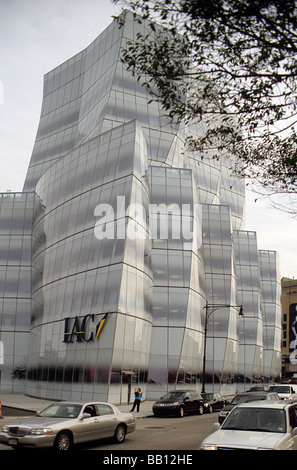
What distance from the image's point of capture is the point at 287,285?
554 ft

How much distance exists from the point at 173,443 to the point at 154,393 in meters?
28.4

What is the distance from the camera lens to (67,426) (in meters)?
14.6

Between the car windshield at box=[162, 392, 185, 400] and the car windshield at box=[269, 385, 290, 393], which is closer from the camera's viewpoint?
the car windshield at box=[162, 392, 185, 400]

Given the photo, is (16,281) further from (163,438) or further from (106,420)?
(106,420)

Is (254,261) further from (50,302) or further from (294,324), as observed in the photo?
(294,324)

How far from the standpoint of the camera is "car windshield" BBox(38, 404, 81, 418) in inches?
612

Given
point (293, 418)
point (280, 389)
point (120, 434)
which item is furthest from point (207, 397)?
point (293, 418)

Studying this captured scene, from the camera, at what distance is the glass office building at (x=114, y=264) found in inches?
1495

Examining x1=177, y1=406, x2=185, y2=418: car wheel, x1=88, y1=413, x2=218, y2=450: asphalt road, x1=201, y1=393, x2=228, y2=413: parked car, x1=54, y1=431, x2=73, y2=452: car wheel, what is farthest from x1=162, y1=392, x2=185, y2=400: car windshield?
x1=54, y1=431, x2=73, y2=452: car wheel

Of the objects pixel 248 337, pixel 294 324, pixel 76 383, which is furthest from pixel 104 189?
pixel 294 324

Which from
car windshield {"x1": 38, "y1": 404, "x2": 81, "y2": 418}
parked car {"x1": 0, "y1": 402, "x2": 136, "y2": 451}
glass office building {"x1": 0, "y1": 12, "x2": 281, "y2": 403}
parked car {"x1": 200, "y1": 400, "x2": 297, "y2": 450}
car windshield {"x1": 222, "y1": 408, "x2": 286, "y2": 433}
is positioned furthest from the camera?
glass office building {"x1": 0, "y1": 12, "x2": 281, "y2": 403}

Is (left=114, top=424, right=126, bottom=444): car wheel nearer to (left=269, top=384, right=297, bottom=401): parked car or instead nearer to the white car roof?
the white car roof

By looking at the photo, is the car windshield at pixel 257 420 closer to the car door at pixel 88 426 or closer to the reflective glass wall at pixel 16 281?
the car door at pixel 88 426

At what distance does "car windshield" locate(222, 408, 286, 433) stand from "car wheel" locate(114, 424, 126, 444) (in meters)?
5.93
